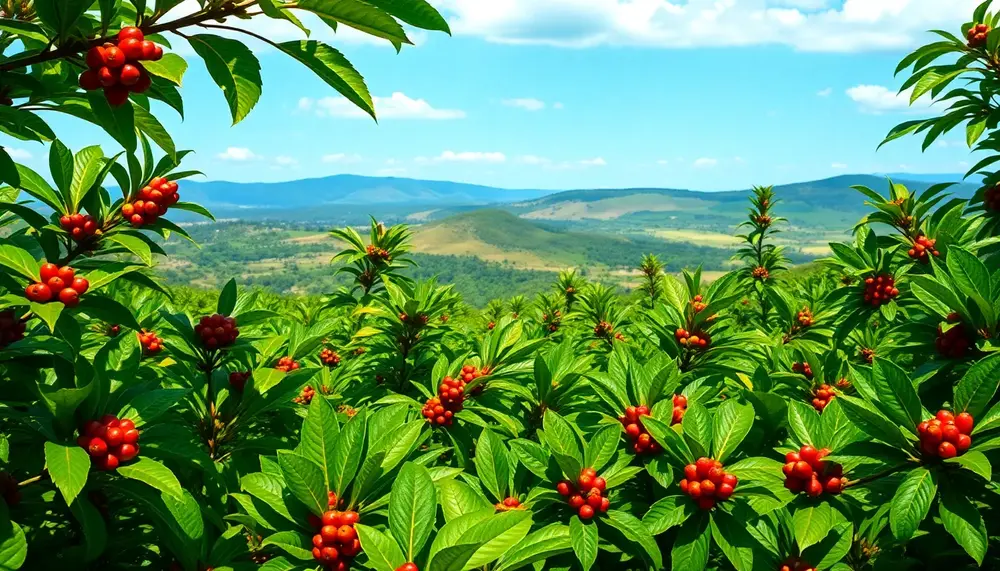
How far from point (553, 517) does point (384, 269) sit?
5.11m

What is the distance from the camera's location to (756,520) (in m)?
2.48

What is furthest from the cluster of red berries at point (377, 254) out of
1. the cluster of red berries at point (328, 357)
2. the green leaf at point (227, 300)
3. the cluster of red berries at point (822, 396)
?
the cluster of red berries at point (822, 396)

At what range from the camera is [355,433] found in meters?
2.21

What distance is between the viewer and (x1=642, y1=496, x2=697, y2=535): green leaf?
7.68 ft

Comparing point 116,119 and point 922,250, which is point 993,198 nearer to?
point 922,250

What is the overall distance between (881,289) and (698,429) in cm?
279

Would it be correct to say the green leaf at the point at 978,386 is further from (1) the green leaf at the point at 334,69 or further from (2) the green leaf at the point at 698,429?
(1) the green leaf at the point at 334,69

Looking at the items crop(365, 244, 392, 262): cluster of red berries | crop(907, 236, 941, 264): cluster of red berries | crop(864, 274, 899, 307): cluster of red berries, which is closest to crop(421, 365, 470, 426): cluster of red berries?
crop(864, 274, 899, 307): cluster of red berries

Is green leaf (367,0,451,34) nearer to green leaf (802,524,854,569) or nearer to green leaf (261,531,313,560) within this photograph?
green leaf (261,531,313,560)

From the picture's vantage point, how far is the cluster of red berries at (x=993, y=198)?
13.1ft

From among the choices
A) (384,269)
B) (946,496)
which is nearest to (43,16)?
(946,496)

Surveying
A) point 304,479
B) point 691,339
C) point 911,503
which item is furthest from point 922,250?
point 304,479

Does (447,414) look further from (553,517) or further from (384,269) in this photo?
(384,269)

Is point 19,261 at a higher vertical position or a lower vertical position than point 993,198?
lower
